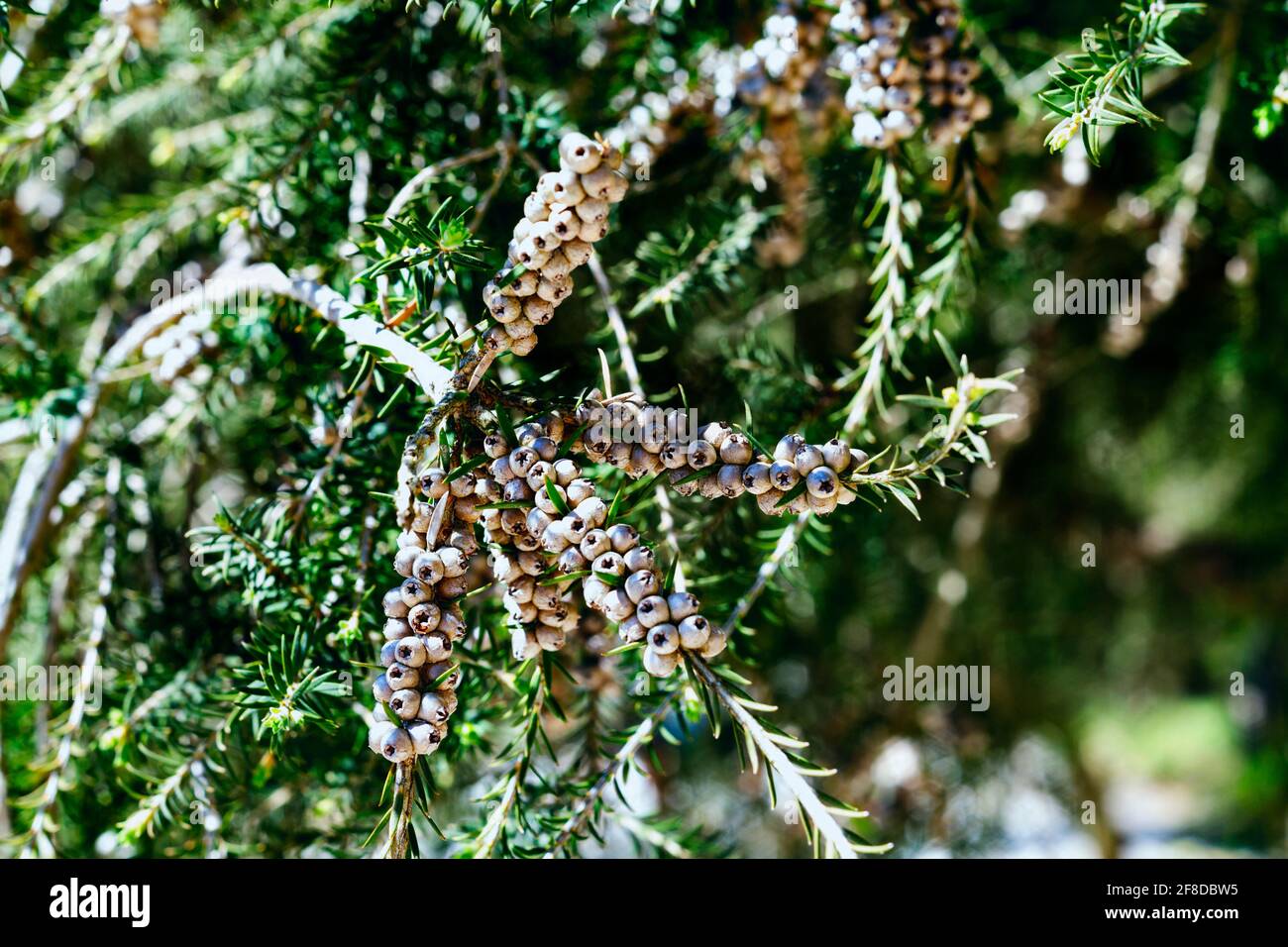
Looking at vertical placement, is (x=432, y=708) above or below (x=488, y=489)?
below

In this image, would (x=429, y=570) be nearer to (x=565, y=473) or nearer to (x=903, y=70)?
(x=565, y=473)

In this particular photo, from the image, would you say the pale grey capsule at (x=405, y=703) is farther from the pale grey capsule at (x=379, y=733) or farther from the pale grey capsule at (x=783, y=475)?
the pale grey capsule at (x=783, y=475)

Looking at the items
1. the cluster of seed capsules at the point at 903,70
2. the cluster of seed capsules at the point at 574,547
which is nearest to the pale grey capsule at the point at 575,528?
the cluster of seed capsules at the point at 574,547

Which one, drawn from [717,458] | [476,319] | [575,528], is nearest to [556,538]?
[575,528]

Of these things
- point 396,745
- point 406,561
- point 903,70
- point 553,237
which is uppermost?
point 903,70

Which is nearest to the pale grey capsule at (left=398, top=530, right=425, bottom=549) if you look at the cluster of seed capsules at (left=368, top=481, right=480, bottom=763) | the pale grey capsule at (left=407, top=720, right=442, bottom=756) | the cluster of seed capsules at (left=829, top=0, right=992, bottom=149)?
the cluster of seed capsules at (left=368, top=481, right=480, bottom=763)
